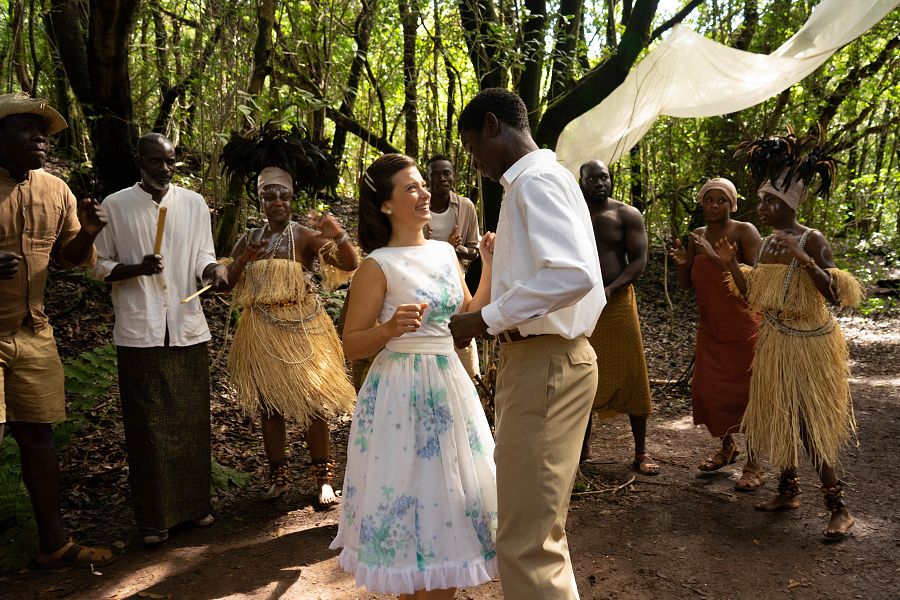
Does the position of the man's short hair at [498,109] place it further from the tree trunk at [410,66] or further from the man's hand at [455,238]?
the tree trunk at [410,66]

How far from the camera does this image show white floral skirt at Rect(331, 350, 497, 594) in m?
2.38

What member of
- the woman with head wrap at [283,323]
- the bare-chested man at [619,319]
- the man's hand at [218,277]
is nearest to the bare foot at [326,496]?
the woman with head wrap at [283,323]

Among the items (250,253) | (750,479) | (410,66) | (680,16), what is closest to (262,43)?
(410,66)

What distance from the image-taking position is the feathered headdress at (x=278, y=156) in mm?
4188

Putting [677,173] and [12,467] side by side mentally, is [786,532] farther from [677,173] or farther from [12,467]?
[677,173]

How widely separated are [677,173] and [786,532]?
732 centimetres

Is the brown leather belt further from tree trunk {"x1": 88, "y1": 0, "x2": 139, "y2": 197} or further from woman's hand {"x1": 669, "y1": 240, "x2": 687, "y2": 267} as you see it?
tree trunk {"x1": 88, "y1": 0, "x2": 139, "y2": 197}

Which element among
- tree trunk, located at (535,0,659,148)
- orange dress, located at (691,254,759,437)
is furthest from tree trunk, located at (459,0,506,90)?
orange dress, located at (691,254,759,437)

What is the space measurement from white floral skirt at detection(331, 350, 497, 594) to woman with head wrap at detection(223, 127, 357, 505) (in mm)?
1578

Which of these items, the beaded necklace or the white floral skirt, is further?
the beaded necklace

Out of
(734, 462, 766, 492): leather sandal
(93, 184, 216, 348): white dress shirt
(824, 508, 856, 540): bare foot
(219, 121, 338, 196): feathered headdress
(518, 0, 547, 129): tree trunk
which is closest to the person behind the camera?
(824, 508, 856, 540): bare foot

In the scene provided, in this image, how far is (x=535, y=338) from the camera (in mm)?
2205

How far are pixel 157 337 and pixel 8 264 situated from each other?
2.80 feet

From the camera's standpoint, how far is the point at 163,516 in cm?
370
